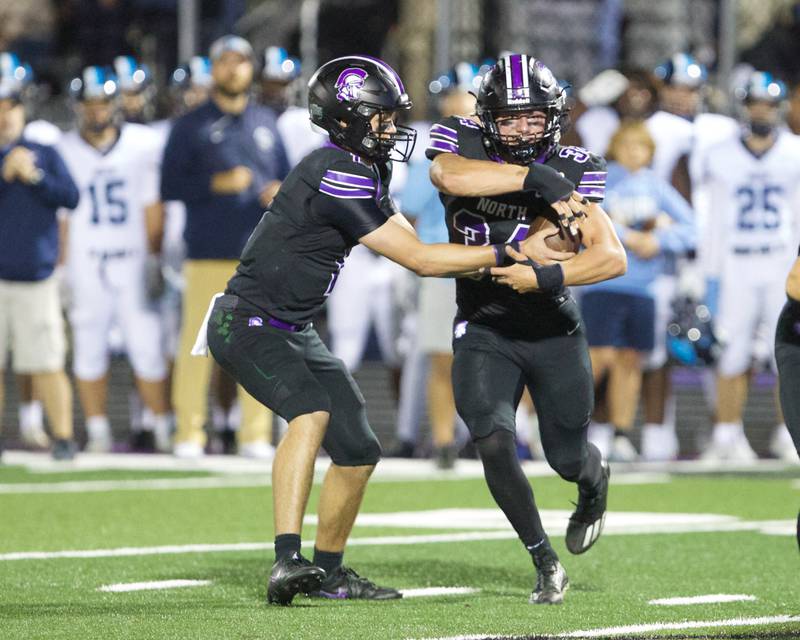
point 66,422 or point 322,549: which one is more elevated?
point 322,549

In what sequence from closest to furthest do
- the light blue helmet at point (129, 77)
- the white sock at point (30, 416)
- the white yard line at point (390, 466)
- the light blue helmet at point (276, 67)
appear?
the white yard line at point (390, 466) → the white sock at point (30, 416) → the light blue helmet at point (276, 67) → the light blue helmet at point (129, 77)

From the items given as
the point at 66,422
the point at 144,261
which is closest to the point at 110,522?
the point at 66,422

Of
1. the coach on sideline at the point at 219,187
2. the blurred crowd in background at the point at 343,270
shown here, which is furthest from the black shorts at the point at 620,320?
the coach on sideline at the point at 219,187

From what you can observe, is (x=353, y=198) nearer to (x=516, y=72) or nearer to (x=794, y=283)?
(x=516, y=72)

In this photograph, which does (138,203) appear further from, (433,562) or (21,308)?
(433,562)

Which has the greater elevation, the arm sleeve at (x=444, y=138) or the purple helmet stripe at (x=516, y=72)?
the purple helmet stripe at (x=516, y=72)

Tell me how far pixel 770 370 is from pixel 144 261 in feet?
14.0

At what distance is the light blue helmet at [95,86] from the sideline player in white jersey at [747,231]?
357 centimetres

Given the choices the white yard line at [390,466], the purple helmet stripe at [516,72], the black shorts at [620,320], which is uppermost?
the purple helmet stripe at [516,72]

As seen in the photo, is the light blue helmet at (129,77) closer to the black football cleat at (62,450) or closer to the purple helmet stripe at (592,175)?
the black football cleat at (62,450)

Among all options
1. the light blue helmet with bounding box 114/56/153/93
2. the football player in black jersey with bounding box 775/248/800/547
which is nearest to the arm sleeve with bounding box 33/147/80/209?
the light blue helmet with bounding box 114/56/153/93

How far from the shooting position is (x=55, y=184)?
10898 millimetres

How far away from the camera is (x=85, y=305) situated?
11.8 m

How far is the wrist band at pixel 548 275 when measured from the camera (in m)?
6.20
